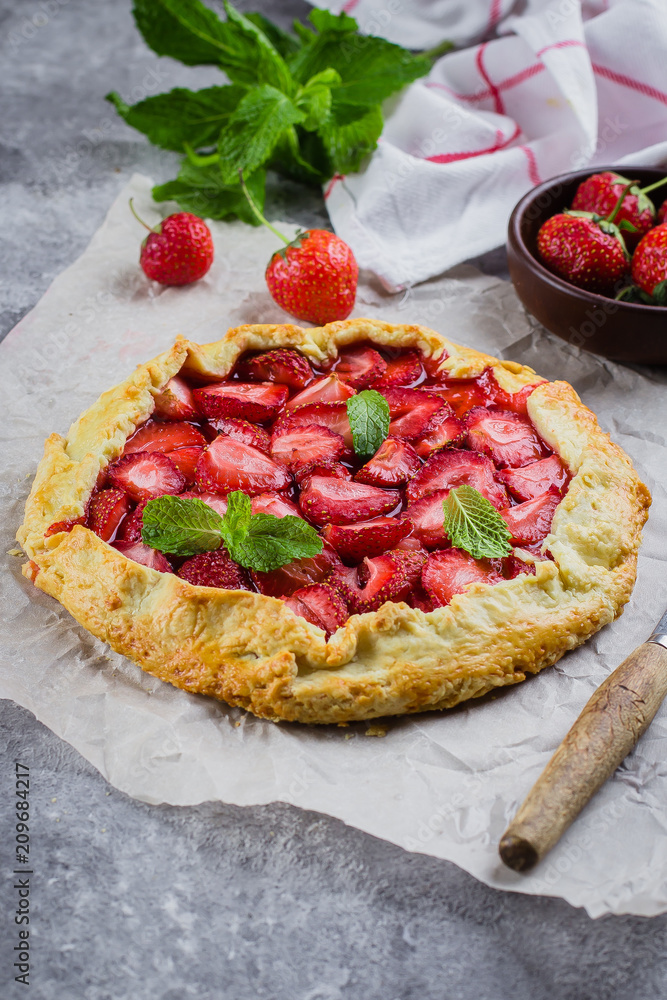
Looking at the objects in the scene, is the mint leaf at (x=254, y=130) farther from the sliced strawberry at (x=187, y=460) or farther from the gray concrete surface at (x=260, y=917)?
the gray concrete surface at (x=260, y=917)

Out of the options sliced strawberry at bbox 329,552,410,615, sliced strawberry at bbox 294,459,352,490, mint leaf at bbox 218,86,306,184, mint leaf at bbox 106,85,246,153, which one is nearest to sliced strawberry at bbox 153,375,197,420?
sliced strawberry at bbox 294,459,352,490

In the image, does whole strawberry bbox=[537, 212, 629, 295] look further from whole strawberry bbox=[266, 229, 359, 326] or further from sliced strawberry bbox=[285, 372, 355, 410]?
sliced strawberry bbox=[285, 372, 355, 410]

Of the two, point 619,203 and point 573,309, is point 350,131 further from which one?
point 573,309

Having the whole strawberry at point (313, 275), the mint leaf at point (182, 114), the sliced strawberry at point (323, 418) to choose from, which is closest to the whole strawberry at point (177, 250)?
the whole strawberry at point (313, 275)

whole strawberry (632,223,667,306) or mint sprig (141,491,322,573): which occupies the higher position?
whole strawberry (632,223,667,306)

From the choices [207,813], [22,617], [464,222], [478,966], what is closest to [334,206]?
[464,222]

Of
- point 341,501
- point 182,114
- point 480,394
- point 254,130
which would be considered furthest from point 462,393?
point 182,114

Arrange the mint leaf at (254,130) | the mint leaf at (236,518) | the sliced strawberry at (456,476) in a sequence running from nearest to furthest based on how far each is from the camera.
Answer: the mint leaf at (236,518), the sliced strawberry at (456,476), the mint leaf at (254,130)
